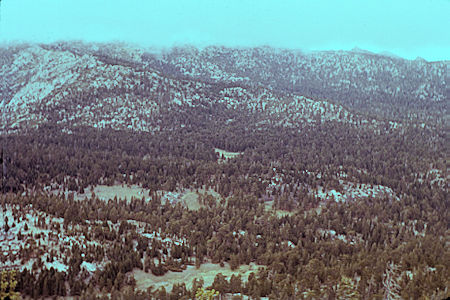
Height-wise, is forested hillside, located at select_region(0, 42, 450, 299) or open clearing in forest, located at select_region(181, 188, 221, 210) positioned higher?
forested hillside, located at select_region(0, 42, 450, 299)

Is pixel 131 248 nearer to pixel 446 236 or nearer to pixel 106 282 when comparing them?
pixel 106 282

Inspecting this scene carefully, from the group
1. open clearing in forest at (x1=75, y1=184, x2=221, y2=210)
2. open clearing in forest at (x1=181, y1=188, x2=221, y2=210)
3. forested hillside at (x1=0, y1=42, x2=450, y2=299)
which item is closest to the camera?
forested hillside at (x1=0, y1=42, x2=450, y2=299)

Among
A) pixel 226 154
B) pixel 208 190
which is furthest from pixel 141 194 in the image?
pixel 226 154

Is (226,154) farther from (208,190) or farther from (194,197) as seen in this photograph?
(194,197)

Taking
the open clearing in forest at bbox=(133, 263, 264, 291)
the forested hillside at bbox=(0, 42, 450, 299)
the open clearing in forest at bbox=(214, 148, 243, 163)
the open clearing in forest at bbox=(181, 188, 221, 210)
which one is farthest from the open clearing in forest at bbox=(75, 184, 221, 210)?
the open clearing in forest at bbox=(214, 148, 243, 163)

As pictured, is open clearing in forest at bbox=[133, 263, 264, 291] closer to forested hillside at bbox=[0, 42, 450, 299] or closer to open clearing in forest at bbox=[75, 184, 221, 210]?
forested hillside at bbox=[0, 42, 450, 299]

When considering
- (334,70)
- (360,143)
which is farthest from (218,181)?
(334,70)

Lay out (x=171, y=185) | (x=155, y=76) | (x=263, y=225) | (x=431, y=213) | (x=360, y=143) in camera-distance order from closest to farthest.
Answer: (x=263, y=225) < (x=431, y=213) < (x=171, y=185) < (x=360, y=143) < (x=155, y=76)

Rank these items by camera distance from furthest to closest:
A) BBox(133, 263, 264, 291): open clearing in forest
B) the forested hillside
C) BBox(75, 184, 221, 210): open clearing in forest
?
BBox(75, 184, 221, 210): open clearing in forest < BBox(133, 263, 264, 291): open clearing in forest < the forested hillside

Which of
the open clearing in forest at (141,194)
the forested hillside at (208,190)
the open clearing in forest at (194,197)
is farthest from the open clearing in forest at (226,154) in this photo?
the open clearing in forest at (141,194)
